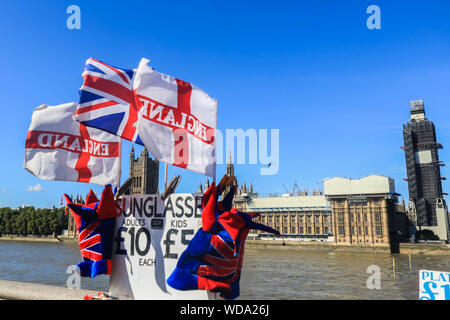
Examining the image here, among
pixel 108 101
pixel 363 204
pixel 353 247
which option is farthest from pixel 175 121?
pixel 363 204

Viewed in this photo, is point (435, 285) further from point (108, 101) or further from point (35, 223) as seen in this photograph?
point (35, 223)

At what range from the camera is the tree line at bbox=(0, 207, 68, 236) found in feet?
451

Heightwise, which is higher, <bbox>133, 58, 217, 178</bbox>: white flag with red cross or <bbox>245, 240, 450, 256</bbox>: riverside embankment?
<bbox>133, 58, 217, 178</bbox>: white flag with red cross

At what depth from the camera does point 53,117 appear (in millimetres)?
12344

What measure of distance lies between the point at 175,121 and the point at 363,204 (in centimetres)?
11126

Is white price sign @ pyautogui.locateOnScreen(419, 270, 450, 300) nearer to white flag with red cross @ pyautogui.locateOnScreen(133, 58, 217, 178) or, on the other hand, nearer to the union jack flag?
white flag with red cross @ pyautogui.locateOnScreen(133, 58, 217, 178)

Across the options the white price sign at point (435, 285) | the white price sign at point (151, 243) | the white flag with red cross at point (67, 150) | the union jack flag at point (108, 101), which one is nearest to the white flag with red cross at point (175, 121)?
the union jack flag at point (108, 101)

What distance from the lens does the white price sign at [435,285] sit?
299 inches

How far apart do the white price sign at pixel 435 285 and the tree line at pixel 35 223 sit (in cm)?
14784

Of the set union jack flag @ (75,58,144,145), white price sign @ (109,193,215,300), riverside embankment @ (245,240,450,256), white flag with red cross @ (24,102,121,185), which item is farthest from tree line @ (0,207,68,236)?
union jack flag @ (75,58,144,145)

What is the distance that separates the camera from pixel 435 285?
777 cm

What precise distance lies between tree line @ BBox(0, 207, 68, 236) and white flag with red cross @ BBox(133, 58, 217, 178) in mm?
143565
